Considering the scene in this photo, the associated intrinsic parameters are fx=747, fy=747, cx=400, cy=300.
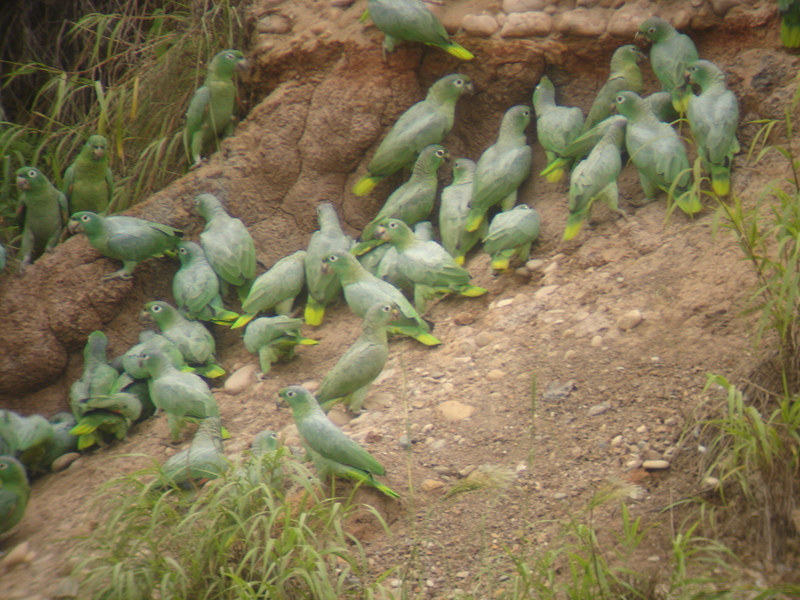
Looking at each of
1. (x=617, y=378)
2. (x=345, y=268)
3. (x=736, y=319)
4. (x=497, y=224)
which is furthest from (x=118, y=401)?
(x=736, y=319)

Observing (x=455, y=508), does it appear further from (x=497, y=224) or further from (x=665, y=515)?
(x=497, y=224)

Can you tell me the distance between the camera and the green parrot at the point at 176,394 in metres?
3.34

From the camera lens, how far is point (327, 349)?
3898mm

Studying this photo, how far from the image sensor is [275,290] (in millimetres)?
3943

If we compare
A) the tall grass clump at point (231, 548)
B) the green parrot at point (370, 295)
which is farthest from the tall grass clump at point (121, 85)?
the tall grass clump at point (231, 548)

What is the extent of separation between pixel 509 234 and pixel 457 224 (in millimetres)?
401

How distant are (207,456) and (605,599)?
158cm

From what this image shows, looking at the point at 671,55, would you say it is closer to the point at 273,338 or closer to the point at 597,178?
the point at 597,178

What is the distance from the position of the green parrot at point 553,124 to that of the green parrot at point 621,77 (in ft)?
0.45

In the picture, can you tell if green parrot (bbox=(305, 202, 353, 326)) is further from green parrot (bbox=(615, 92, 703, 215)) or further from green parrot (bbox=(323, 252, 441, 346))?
green parrot (bbox=(615, 92, 703, 215))

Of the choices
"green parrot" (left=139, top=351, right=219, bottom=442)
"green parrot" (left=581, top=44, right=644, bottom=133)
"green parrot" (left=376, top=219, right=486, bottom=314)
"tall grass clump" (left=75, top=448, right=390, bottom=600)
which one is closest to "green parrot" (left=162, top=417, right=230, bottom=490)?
"tall grass clump" (left=75, top=448, right=390, bottom=600)

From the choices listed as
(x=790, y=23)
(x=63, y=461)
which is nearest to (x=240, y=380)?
(x=63, y=461)

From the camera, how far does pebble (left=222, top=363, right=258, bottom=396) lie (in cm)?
377

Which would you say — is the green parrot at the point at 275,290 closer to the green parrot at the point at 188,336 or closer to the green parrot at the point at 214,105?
the green parrot at the point at 188,336
